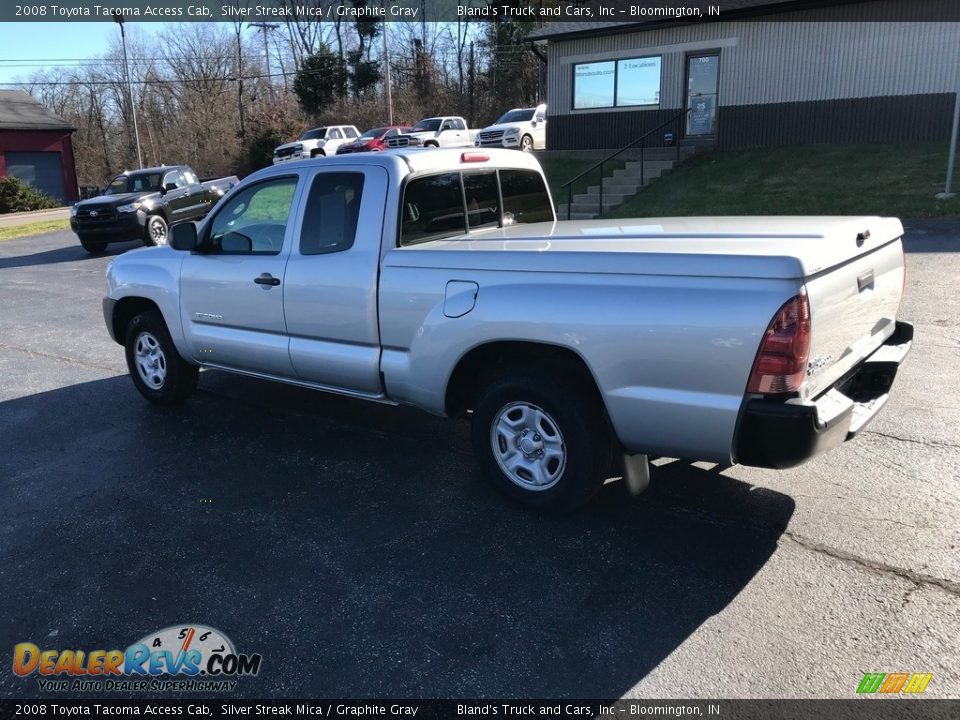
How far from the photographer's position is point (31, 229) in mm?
24781

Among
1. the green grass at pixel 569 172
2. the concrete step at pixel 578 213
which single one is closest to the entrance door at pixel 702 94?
the green grass at pixel 569 172

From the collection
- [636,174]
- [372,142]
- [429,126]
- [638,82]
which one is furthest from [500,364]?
[429,126]

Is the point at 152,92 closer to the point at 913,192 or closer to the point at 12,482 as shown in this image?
the point at 913,192

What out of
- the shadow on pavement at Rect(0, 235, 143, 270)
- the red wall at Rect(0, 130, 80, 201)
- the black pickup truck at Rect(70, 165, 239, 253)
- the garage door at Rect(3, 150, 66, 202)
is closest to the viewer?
the black pickup truck at Rect(70, 165, 239, 253)

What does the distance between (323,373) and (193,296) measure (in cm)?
144

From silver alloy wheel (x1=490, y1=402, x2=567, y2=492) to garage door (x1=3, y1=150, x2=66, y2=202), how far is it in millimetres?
41717

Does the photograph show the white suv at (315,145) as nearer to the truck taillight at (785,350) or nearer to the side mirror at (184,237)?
the side mirror at (184,237)

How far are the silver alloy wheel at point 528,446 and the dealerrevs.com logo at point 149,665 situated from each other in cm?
167

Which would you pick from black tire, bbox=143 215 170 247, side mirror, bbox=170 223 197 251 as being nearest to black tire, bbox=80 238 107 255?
black tire, bbox=143 215 170 247

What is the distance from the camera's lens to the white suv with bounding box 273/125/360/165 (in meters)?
31.9

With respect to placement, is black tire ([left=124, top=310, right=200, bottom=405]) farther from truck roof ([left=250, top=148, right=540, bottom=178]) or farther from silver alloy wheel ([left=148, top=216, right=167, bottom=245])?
silver alloy wheel ([left=148, top=216, right=167, bottom=245])

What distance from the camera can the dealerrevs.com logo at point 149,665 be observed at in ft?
9.56

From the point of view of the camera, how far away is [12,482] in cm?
484

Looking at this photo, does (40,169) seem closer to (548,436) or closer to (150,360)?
(150,360)
